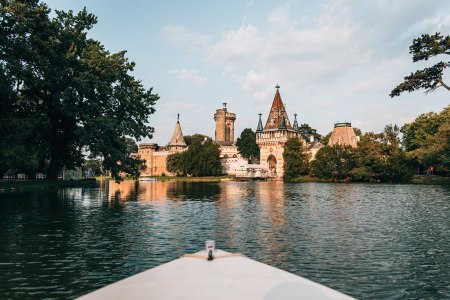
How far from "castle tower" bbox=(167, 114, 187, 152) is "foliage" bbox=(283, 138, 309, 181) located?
230 ft

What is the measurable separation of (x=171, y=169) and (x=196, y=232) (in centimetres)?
12931

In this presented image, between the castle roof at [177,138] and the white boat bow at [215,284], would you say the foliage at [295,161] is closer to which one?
the castle roof at [177,138]

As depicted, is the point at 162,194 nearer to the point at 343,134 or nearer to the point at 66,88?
the point at 66,88

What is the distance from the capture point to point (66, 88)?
129 feet

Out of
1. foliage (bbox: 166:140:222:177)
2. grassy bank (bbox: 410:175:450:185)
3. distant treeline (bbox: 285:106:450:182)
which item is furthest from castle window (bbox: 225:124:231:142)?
grassy bank (bbox: 410:175:450:185)

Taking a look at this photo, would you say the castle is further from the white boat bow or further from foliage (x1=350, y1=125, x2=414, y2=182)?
the white boat bow

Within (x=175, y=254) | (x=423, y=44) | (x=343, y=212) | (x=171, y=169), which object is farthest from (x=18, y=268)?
(x=171, y=169)

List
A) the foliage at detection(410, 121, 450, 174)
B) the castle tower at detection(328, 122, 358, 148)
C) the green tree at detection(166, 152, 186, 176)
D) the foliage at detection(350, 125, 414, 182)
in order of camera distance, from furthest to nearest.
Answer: the green tree at detection(166, 152, 186, 176) < the castle tower at detection(328, 122, 358, 148) < the foliage at detection(350, 125, 414, 182) < the foliage at detection(410, 121, 450, 174)

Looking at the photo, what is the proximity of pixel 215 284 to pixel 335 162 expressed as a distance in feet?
287

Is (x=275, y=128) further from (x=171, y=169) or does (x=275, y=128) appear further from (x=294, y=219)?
(x=294, y=219)

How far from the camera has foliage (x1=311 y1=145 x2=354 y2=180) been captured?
8731 centimetres

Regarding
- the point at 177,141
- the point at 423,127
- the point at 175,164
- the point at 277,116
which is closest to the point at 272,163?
the point at 277,116

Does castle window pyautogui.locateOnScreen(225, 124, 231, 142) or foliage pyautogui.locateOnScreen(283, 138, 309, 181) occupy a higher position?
castle window pyautogui.locateOnScreen(225, 124, 231, 142)

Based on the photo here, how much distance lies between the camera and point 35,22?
3912 centimetres
